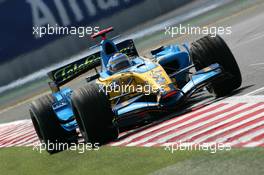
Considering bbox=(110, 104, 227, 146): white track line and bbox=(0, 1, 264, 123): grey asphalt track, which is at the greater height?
bbox=(110, 104, 227, 146): white track line

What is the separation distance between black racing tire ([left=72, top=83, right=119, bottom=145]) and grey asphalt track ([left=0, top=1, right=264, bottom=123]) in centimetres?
241

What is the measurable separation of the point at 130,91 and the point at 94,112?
5.26 ft

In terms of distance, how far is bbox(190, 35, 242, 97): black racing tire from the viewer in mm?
12461

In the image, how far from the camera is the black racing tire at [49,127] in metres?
12.0

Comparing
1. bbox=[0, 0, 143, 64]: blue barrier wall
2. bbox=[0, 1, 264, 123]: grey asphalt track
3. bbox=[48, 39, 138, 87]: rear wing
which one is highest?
bbox=[48, 39, 138, 87]: rear wing

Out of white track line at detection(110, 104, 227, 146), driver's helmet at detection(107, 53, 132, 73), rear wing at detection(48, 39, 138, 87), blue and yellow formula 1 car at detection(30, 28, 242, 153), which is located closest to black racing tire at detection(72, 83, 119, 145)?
blue and yellow formula 1 car at detection(30, 28, 242, 153)

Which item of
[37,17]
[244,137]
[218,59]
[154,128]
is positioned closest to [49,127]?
[154,128]

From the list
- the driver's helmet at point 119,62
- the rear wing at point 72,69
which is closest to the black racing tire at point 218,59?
the driver's helmet at point 119,62

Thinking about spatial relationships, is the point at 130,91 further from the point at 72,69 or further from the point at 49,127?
the point at 72,69

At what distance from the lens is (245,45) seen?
20297 mm

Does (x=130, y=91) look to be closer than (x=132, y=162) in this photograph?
No

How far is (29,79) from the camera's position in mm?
28938

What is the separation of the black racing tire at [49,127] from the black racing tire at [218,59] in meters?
2.41

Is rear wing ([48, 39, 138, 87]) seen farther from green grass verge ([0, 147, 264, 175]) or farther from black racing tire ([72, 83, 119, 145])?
black racing tire ([72, 83, 119, 145])
